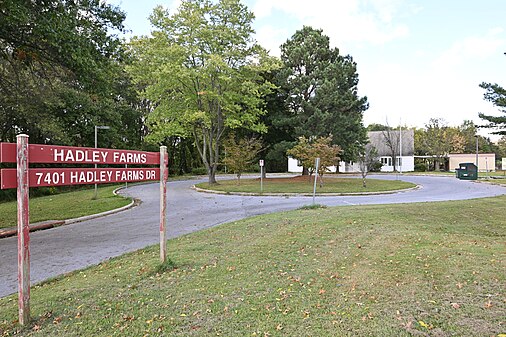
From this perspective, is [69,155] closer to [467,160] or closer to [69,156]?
[69,156]

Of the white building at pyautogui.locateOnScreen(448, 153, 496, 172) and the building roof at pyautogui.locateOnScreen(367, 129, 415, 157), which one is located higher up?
the building roof at pyautogui.locateOnScreen(367, 129, 415, 157)

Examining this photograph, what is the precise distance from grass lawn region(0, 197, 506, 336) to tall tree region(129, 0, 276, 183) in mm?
19328

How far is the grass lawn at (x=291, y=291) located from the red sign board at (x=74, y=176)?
146 cm

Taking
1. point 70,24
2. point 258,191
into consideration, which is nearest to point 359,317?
point 70,24

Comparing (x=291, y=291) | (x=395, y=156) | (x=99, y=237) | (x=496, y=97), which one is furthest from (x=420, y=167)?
(x=291, y=291)

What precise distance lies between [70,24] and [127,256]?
7.99 meters

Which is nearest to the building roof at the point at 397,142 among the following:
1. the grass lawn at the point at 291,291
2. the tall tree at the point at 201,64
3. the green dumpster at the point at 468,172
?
the green dumpster at the point at 468,172

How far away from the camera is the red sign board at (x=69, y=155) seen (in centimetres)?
405

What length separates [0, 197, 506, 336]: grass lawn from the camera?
355 cm

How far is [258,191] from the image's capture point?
2309 centimetres

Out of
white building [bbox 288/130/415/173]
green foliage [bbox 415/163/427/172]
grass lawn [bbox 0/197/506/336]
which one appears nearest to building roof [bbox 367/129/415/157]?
white building [bbox 288/130/415/173]

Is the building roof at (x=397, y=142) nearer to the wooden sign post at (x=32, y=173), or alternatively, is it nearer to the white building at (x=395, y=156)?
Result: the white building at (x=395, y=156)

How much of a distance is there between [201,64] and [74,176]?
934 inches

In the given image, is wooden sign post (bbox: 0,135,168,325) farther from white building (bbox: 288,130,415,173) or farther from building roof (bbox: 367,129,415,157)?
building roof (bbox: 367,129,415,157)
